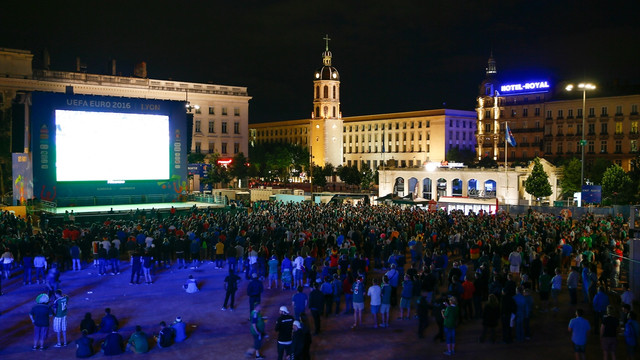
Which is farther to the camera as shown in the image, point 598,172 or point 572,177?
point 598,172

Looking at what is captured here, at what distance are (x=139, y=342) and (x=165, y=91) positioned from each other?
222 ft

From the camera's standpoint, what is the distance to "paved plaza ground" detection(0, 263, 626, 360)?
1255cm

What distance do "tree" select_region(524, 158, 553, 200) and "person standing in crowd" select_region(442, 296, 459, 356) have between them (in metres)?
44.1

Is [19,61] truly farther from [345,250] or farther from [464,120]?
[464,120]

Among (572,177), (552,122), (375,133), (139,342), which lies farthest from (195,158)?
(139,342)

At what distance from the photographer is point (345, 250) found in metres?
18.7

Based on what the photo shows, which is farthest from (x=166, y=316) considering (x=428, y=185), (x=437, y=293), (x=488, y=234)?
(x=428, y=185)

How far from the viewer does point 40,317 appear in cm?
1230


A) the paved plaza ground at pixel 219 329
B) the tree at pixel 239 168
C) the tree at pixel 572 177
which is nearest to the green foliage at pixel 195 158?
the tree at pixel 239 168

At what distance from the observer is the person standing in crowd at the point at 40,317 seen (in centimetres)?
1230

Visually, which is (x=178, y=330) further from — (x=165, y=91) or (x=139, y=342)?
(x=165, y=91)

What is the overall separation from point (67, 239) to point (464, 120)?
104 m

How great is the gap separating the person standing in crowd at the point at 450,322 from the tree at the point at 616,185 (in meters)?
38.6

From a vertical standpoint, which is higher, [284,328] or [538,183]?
[538,183]
